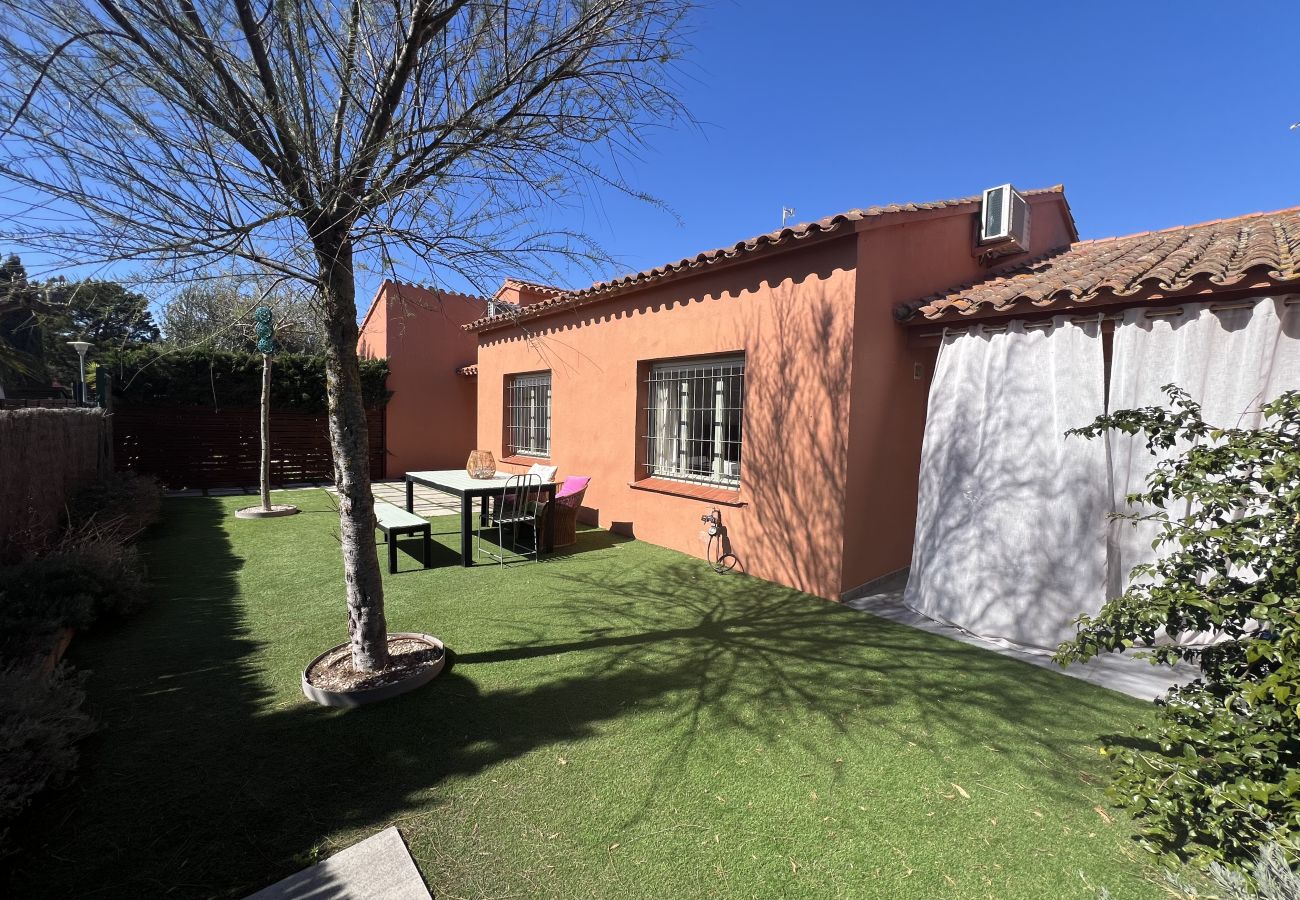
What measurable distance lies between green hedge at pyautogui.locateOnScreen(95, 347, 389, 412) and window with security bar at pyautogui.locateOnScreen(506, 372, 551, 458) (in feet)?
10.2

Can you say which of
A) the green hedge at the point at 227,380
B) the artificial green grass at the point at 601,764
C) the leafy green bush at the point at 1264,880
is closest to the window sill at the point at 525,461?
the green hedge at the point at 227,380

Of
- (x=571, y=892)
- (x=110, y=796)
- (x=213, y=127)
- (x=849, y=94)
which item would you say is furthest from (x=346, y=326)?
(x=849, y=94)

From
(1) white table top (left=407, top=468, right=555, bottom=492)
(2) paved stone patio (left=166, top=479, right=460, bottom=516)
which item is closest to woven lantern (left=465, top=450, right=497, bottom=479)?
(1) white table top (left=407, top=468, right=555, bottom=492)

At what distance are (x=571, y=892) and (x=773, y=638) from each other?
9.23ft

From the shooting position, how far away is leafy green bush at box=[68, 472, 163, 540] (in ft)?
22.0

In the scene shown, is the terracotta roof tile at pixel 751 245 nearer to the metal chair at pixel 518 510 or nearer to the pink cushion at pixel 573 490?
the metal chair at pixel 518 510

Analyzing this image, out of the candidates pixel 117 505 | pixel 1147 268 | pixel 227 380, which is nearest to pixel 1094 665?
pixel 1147 268

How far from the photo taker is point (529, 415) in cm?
1101

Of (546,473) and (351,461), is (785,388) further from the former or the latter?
(351,461)

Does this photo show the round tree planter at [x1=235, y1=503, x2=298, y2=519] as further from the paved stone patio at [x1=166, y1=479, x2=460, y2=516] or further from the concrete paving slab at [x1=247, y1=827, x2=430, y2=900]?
the concrete paving slab at [x1=247, y1=827, x2=430, y2=900]

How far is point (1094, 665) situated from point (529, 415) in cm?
916

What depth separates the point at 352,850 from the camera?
2.29 meters

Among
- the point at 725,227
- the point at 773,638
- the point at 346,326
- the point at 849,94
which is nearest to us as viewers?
the point at 346,326

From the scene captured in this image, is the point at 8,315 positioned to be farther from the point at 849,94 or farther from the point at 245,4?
the point at 849,94
